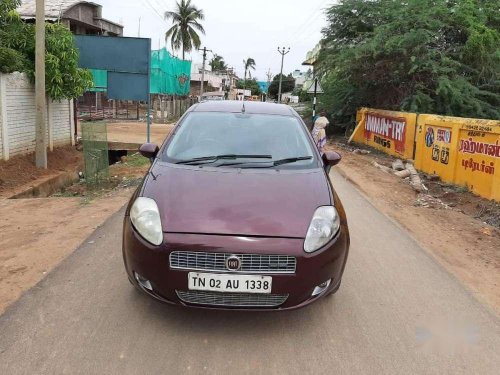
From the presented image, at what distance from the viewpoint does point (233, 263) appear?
3.17 meters

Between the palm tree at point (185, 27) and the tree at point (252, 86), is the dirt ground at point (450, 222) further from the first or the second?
the tree at point (252, 86)

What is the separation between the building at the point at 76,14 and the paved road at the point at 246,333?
2241cm

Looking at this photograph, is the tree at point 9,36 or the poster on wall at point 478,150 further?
the tree at point 9,36

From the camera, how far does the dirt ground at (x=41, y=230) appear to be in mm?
4434

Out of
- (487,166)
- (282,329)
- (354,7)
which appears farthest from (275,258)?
(354,7)

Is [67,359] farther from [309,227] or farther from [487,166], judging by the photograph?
[487,166]

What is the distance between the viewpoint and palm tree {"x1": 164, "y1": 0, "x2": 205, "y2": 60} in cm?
5197

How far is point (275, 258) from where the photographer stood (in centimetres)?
320

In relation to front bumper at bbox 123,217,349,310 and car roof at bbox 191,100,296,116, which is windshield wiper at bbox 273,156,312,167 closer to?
car roof at bbox 191,100,296,116

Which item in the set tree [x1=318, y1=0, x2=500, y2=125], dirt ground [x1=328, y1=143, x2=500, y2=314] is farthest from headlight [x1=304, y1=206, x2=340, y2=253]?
tree [x1=318, y1=0, x2=500, y2=125]

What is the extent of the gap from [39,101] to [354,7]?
15.6 m

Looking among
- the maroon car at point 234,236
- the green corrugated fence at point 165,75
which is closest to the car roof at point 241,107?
the maroon car at point 234,236

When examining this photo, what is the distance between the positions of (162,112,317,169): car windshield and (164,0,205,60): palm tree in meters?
Answer: 49.9

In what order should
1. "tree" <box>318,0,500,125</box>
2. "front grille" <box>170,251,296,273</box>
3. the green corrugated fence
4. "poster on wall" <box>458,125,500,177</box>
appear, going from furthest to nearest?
the green corrugated fence → "tree" <box>318,0,500,125</box> → "poster on wall" <box>458,125,500,177</box> → "front grille" <box>170,251,296,273</box>
